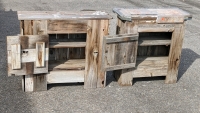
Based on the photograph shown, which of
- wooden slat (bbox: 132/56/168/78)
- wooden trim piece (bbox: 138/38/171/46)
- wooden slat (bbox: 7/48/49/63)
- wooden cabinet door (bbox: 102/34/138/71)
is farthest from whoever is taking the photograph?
wooden slat (bbox: 132/56/168/78)

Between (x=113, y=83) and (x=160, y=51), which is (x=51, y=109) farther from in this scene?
(x=160, y=51)

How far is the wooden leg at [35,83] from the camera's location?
5.14 meters

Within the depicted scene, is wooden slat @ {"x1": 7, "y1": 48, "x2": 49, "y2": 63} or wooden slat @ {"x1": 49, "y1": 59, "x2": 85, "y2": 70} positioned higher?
wooden slat @ {"x1": 7, "y1": 48, "x2": 49, "y2": 63}

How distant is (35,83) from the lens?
17.1 feet

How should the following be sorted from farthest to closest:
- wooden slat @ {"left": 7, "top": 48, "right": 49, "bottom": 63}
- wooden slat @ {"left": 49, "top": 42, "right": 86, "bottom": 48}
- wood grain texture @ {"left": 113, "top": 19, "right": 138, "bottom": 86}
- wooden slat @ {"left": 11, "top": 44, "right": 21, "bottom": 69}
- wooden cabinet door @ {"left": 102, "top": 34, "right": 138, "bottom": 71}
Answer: wood grain texture @ {"left": 113, "top": 19, "right": 138, "bottom": 86} < wooden cabinet door @ {"left": 102, "top": 34, "right": 138, "bottom": 71} < wooden slat @ {"left": 49, "top": 42, "right": 86, "bottom": 48} < wooden slat @ {"left": 7, "top": 48, "right": 49, "bottom": 63} < wooden slat @ {"left": 11, "top": 44, "right": 21, "bottom": 69}

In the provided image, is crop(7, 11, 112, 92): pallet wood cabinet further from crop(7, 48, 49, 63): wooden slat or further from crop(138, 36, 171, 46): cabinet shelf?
crop(138, 36, 171, 46): cabinet shelf

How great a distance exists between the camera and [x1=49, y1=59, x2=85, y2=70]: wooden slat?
209 inches

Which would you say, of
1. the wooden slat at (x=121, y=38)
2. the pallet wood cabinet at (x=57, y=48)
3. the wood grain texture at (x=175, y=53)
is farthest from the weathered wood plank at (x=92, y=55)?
the wood grain texture at (x=175, y=53)

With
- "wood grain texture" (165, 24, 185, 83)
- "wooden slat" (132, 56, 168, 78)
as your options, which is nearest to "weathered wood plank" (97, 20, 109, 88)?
"wooden slat" (132, 56, 168, 78)

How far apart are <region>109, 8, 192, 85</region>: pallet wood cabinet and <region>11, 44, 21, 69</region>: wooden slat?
142cm

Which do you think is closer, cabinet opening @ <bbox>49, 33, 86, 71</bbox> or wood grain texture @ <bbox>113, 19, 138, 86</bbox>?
cabinet opening @ <bbox>49, 33, 86, 71</bbox>

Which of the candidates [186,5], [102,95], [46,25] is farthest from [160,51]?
[186,5]

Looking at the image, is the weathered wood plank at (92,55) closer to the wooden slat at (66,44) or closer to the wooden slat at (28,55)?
the wooden slat at (66,44)

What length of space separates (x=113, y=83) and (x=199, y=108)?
1.55 metres
